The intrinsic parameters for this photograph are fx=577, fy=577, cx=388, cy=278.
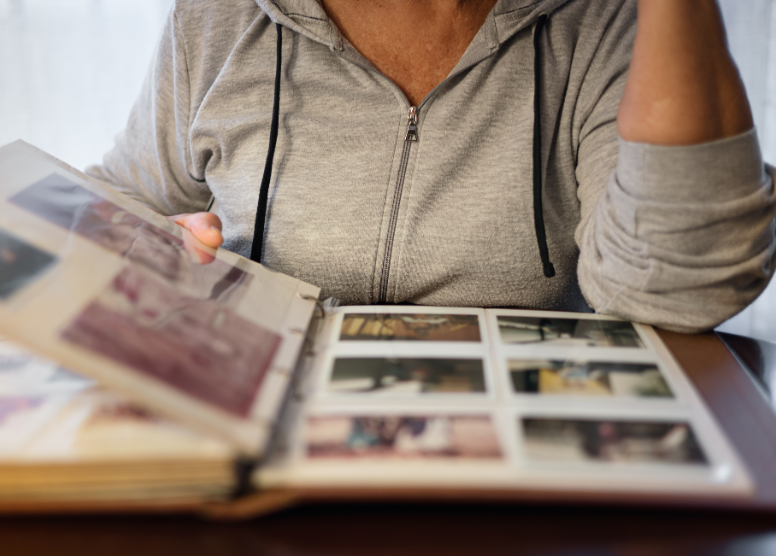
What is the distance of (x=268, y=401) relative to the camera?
14.1 inches

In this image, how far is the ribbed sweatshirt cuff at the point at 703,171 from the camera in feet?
1.65

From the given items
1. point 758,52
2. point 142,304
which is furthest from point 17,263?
point 758,52

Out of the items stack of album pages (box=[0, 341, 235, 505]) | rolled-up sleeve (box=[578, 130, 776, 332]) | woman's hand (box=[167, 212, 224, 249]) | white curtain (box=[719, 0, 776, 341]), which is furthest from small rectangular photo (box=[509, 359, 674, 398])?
white curtain (box=[719, 0, 776, 341])

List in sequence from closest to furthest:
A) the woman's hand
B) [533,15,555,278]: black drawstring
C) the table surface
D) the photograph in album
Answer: the table surface < the photograph in album < the woman's hand < [533,15,555,278]: black drawstring

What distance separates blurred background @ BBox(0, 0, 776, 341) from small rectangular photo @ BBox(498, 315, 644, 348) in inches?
40.2

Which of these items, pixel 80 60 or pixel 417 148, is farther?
pixel 80 60

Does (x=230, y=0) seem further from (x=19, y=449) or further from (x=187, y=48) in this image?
(x=19, y=449)

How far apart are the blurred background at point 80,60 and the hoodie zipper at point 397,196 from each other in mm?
735

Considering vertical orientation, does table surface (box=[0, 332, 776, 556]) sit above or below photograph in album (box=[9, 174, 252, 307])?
below

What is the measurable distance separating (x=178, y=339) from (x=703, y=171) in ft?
1.48

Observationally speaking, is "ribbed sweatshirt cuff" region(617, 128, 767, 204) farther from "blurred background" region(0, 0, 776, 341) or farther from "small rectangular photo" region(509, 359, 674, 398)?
"blurred background" region(0, 0, 776, 341)

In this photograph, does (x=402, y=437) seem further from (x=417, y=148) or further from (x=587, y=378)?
(x=417, y=148)

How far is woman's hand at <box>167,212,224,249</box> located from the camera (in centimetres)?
58

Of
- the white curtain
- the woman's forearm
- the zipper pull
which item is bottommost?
the zipper pull
